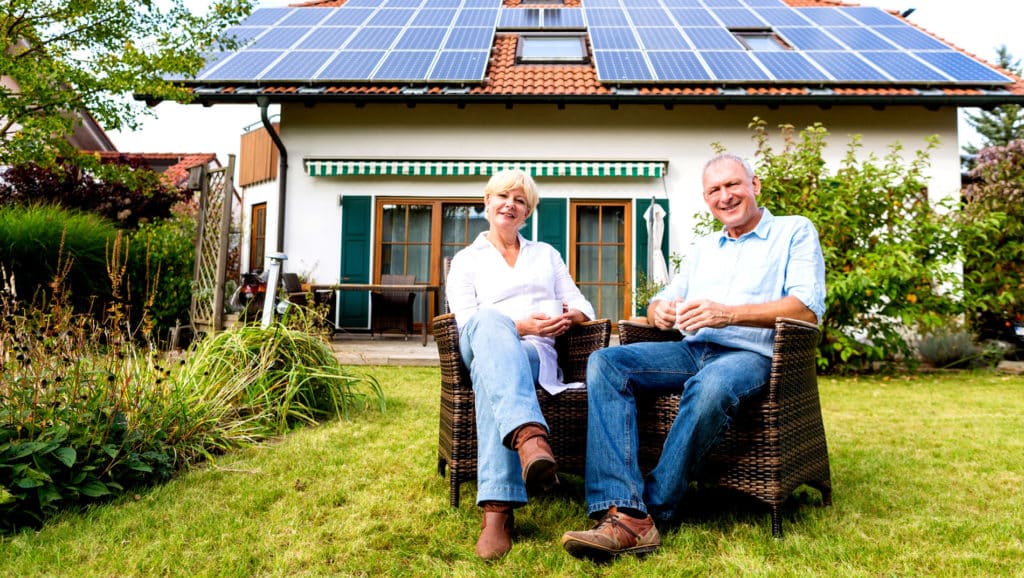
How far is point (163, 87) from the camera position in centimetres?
606

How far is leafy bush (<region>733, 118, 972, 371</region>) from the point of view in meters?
5.43

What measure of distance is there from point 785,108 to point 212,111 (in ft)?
24.0

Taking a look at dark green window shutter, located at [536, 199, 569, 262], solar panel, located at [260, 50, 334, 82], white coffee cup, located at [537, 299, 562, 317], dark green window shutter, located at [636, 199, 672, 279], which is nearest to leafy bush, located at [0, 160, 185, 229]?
solar panel, located at [260, 50, 334, 82]

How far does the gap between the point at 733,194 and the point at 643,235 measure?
18.9 feet

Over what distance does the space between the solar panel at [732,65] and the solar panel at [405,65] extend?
3.57 metres

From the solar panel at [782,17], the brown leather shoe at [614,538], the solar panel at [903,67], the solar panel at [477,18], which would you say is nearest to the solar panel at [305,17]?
the solar panel at [477,18]

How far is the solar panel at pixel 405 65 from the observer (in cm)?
773

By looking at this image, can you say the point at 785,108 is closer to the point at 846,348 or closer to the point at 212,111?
the point at 846,348

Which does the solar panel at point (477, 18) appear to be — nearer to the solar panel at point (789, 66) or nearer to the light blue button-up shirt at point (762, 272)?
the solar panel at point (789, 66)

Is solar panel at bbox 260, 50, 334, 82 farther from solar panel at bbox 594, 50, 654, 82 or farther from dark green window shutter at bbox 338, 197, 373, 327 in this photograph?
solar panel at bbox 594, 50, 654, 82

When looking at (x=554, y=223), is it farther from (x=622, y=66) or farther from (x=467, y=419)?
(x=467, y=419)

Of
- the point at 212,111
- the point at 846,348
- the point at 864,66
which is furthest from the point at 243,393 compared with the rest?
the point at 864,66

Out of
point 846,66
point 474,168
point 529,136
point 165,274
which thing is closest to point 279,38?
point 474,168

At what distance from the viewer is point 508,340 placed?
2.03 metres
